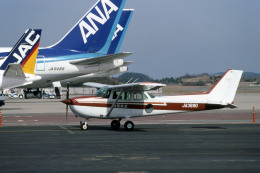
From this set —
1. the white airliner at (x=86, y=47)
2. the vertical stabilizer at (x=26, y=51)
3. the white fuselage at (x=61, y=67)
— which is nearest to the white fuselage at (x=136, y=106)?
the vertical stabilizer at (x=26, y=51)

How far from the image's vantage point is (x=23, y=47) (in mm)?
35562

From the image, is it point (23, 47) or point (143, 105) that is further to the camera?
point (23, 47)

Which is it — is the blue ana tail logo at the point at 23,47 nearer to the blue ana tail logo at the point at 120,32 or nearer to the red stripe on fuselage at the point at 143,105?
the blue ana tail logo at the point at 120,32

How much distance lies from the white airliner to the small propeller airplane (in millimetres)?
17625

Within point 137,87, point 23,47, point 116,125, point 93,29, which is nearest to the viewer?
point 137,87

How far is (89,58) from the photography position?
1645 inches

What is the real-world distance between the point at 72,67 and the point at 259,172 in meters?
31.9

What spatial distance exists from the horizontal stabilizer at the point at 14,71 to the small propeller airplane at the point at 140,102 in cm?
964

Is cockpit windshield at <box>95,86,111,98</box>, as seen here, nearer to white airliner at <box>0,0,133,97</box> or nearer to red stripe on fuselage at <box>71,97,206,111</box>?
red stripe on fuselage at <box>71,97,206,111</box>

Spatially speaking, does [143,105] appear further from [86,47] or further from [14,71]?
[86,47]

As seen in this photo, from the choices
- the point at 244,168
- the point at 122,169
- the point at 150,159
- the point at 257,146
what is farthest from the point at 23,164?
the point at 257,146

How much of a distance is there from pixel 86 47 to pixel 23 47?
8.74m

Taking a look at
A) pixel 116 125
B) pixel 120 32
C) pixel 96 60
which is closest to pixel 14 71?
pixel 96 60

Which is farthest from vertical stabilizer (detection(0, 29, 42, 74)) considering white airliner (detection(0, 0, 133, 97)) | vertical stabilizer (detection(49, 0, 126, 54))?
vertical stabilizer (detection(49, 0, 126, 54))
